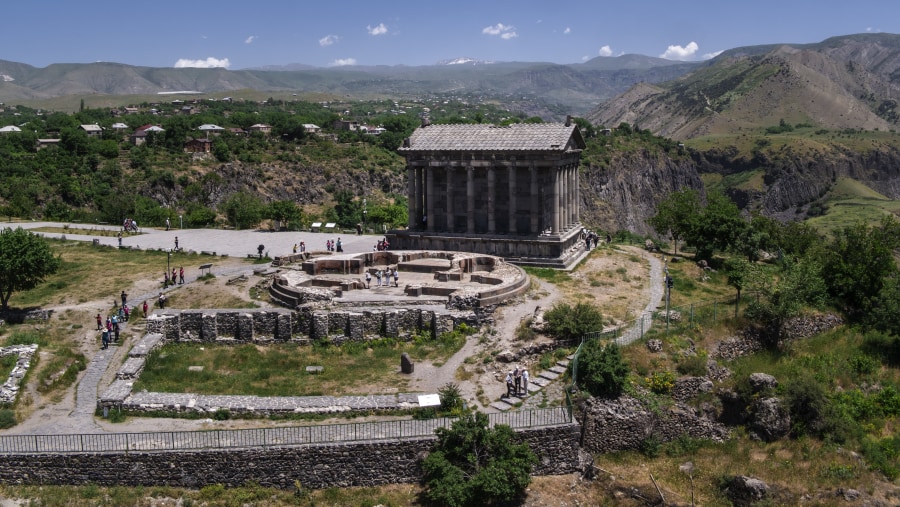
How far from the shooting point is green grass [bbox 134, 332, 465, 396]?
101ft

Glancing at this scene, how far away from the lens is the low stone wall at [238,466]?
2469 cm

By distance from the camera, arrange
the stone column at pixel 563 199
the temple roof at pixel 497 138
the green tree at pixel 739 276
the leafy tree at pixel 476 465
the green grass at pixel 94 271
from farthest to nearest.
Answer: the stone column at pixel 563 199
the temple roof at pixel 497 138
the green grass at pixel 94 271
the green tree at pixel 739 276
the leafy tree at pixel 476 465

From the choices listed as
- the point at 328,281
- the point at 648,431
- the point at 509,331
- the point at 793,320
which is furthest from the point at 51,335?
the point at 793,320

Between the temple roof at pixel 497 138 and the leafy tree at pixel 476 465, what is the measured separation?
28660 millimetres

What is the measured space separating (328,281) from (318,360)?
894cm

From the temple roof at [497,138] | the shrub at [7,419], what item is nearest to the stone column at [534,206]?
the temple roof at [497,138]

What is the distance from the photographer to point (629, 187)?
158 meters

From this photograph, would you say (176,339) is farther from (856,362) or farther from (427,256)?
(856,362)

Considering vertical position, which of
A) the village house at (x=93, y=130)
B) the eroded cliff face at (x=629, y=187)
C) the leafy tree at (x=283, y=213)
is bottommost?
the eroded cliff face at (x=629, y=187)

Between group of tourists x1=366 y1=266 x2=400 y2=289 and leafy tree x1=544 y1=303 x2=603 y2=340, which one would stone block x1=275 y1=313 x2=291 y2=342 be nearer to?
group of tourists x1=366 y1=266 x2=400 y2=289

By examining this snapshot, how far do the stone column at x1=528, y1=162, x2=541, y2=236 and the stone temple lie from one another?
2.7 inches

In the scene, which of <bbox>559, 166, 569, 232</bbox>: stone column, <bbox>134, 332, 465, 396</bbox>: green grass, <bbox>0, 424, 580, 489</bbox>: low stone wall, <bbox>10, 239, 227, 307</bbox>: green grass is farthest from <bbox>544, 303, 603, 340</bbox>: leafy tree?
<bbox>10, 239, 227, 307</bbox>: green grass

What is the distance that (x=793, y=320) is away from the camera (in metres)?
35.8

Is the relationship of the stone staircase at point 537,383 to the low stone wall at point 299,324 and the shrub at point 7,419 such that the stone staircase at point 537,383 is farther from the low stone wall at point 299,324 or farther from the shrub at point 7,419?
the shrub at point 7,419
